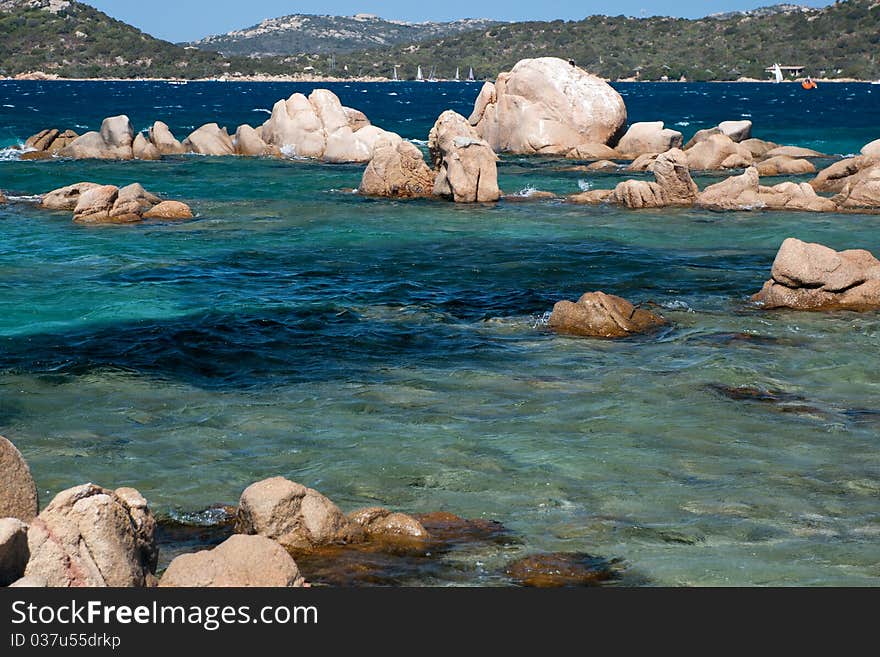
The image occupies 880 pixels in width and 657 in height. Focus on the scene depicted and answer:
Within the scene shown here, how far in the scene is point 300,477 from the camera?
43.3 ft

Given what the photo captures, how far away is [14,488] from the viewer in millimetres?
9125

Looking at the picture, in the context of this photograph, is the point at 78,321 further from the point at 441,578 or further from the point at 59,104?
the point at 59,104

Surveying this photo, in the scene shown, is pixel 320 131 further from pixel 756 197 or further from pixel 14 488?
pixel 14 488

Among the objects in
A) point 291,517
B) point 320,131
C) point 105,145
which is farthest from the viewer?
point 320,131

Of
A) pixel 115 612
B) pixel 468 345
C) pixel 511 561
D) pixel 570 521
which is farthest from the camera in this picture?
pixel 468 345

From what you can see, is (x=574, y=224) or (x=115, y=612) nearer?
(x=115, y=612)

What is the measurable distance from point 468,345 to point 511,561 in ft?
30.0

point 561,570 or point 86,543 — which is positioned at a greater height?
point 86,543

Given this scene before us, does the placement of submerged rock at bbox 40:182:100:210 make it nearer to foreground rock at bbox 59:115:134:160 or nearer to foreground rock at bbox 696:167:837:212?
foreground rock at bbox 59:115:134:160

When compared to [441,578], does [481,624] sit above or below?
above

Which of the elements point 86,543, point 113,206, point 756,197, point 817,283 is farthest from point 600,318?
point 113,206

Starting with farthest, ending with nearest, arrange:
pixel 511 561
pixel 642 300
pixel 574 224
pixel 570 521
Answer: pixel 574 224 → pixel 642 300 → pixel 570 521 → pixel 511 561

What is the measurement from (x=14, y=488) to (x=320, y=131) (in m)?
47.4

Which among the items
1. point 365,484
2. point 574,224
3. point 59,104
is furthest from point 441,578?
point 59,104
